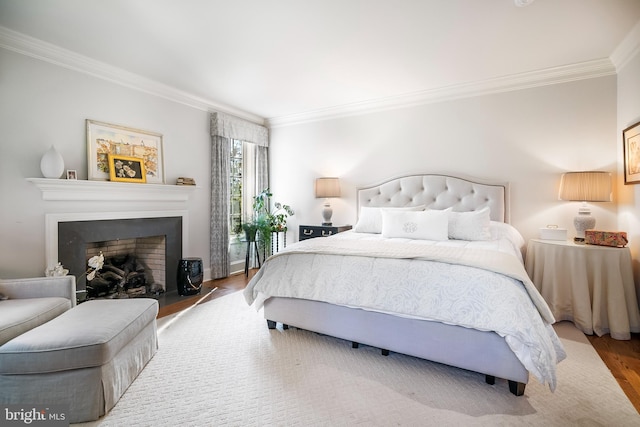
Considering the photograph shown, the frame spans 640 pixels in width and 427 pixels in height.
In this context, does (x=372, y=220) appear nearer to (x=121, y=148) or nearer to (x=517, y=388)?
(x=517, y=388)

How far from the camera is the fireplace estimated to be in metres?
2.83

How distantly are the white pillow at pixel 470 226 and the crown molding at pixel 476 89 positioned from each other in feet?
5.17

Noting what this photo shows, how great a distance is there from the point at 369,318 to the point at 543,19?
8.84ft

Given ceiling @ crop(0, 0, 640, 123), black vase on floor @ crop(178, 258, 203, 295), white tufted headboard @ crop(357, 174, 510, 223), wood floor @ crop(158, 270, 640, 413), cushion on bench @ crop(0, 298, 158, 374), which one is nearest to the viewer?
cushion on bench @ crop(0, 298, 158, 374)

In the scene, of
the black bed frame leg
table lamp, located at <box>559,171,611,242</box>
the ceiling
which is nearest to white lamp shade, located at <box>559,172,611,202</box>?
table lamp, located at <box>559,171,611,242</box>

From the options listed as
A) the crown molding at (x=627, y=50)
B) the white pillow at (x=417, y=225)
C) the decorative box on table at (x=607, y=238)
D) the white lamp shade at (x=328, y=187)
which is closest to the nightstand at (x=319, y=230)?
the white lamp shade at (x=328, y=187)

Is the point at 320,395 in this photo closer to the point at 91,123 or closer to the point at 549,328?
the point at 549,328

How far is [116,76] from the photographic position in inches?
125

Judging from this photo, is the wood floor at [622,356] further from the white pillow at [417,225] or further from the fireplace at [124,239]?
the white pillow at [417,225]

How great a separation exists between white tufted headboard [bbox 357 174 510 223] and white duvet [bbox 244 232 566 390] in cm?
107

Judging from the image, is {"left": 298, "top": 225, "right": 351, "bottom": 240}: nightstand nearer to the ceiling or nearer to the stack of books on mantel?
the stack of books on mantel

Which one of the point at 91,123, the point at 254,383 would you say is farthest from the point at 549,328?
the point at 91,123

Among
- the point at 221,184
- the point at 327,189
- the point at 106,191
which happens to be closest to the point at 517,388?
the point at 327,189

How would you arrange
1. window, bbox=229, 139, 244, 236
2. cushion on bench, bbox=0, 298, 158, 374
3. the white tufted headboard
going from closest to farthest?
cushion on bench, bbox=0, 298, 158, 374
the white tufted headboard
window, bbox=229, 139, 244, 236
